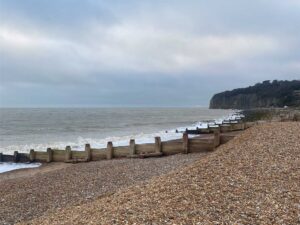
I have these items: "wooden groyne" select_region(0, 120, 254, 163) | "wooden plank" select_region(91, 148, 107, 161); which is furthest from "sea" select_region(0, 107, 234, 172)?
"wooden plank" select_region(91, 148, 107, 161)

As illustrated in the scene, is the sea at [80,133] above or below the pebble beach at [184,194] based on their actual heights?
below

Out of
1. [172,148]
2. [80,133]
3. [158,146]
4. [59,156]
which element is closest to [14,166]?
[59,156]

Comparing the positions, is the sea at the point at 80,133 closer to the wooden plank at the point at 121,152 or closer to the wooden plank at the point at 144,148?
the wooden plank at the point at 121,152

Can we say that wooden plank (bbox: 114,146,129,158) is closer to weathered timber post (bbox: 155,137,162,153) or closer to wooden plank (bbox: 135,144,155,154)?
wooden plank (bbox: 135,144,155,154)

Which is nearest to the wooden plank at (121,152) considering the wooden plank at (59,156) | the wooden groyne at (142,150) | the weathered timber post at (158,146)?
the wooden groyne at (142,150)

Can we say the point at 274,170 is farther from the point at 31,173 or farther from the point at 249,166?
the point at 31,173

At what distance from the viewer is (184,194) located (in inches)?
287

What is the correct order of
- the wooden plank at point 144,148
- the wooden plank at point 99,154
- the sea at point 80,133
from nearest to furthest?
the wooden plank at point 144,148 → the wooden plank at point 99,154 → the sea at point 80,133

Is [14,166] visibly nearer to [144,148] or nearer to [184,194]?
A: [144,148]

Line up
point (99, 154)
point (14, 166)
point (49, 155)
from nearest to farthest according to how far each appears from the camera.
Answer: point (99, 154)
point (49, 155)
point (14, 166)

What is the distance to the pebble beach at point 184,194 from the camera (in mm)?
6270

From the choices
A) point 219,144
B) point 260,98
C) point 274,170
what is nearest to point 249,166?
point 274,170

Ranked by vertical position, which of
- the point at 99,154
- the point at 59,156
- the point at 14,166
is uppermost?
the point at 99,154

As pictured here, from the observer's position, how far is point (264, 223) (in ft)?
19.2
